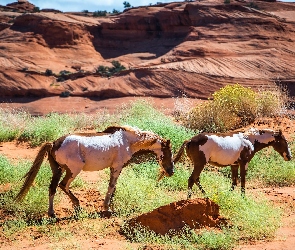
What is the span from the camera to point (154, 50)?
127 feet

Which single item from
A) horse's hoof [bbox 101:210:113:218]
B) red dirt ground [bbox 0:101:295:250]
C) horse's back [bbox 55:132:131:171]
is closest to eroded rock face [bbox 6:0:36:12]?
red dirt ground [bbox 0:101:295:250]

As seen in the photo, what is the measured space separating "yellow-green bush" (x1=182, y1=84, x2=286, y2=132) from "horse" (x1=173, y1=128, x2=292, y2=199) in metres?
6.22

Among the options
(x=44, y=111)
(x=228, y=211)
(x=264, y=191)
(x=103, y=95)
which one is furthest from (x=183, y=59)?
(x=228, y=211)

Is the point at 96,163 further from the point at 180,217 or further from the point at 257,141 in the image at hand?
the point at 257,141

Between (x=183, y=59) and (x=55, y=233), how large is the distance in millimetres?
27091

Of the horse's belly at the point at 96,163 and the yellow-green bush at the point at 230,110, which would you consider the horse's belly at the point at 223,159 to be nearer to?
the horse's belly at the point at 96,163

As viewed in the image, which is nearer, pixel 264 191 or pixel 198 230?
pixel 198 230

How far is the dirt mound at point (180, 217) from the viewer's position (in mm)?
5938

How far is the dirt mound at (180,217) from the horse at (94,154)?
1.05m

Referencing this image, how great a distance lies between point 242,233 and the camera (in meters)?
5.82

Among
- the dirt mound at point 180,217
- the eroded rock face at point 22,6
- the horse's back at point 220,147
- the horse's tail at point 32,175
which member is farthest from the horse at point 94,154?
the eroded rock face at point 22,6

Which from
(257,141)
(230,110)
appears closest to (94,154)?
(257,141)

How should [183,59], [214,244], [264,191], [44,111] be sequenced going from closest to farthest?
[214,244], [264,191], [44,111], [183,59]

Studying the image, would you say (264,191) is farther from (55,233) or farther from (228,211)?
(55,233)
